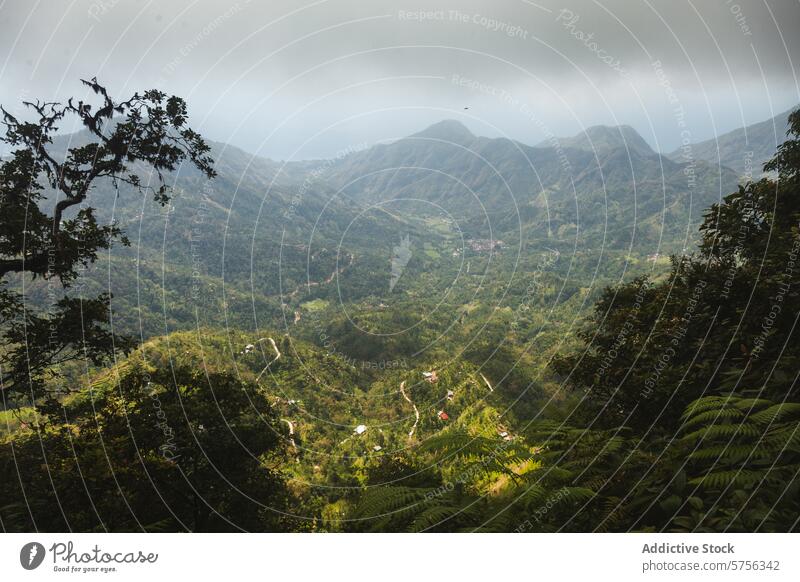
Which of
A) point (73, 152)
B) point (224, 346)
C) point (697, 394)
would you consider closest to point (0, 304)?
point (73, 152)

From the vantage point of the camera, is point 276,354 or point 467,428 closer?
point 467,428

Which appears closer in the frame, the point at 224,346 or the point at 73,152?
the point at 73,152

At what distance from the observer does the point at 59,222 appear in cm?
770

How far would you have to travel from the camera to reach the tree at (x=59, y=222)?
7.27 metres

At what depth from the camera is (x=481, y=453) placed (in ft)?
15.6

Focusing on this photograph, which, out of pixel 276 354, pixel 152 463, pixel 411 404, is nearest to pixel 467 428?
pixel 152 463

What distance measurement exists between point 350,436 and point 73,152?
47.5 m

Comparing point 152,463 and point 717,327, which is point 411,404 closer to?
point 152,463

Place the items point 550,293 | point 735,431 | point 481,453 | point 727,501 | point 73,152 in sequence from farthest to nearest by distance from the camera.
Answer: point 550,293, point 73,152, point 481,453, point 735,431, point 727,501

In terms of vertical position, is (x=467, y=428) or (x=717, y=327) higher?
(x=717, y=327)

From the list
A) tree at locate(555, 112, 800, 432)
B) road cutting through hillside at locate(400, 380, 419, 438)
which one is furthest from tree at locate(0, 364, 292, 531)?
road cutting through hillside at locate(400, 380, 419, 438)

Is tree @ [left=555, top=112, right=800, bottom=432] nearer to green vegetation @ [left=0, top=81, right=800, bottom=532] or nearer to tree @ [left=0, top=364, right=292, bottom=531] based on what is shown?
green vegetation @ [left=0, top=81, right=800, bottom=532]

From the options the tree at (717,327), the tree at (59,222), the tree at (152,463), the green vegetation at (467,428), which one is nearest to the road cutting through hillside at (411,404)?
the tree at (152,463)
